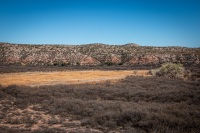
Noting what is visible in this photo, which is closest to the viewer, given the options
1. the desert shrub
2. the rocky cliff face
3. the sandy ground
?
the sandy ground

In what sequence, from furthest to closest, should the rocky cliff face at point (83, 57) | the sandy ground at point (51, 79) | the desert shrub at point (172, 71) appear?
the rocky cliff face at point (83, 57)
the desert shrub at point (172, 71)
the sandy ground at point (51, 79)

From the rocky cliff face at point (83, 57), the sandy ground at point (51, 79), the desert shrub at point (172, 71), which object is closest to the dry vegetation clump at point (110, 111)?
the sandy ground at point (51, 79)

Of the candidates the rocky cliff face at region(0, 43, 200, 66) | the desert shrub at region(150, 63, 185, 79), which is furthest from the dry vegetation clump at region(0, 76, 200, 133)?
the rocky cliff face at region(0, 43, 200, 66)

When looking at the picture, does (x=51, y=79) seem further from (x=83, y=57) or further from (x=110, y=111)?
(x=83, y=57)

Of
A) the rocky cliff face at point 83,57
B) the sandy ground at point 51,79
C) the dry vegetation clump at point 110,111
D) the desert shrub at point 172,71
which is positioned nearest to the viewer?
the dry vegetation clump at point 110,111

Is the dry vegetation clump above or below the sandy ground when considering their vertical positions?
above

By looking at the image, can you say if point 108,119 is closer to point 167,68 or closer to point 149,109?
point 149,109

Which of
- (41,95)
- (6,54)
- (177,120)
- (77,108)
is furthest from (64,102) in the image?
(6,54)

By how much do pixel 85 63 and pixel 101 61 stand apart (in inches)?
198

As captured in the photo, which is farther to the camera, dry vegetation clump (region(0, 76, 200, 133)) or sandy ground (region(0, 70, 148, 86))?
sandy ground (region(0, 70, 148, 86))

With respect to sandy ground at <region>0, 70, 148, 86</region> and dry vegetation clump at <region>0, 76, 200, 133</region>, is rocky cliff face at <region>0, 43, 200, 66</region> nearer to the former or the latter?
sandy ground at <region>0, 70, 148, 86</region>

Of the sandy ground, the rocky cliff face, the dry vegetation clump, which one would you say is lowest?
the sandy ground

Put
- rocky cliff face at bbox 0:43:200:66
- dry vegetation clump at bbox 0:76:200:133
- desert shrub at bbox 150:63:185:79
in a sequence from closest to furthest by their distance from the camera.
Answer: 1. dry vegetation clump at bbox 0:76:200:133
2. desert shrub at bbox 150:63:185:79
3. rocky cliff face at bbox 0:43:200:66

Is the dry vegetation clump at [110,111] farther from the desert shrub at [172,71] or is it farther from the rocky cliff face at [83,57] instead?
the rocky cliff face at [83,57]
